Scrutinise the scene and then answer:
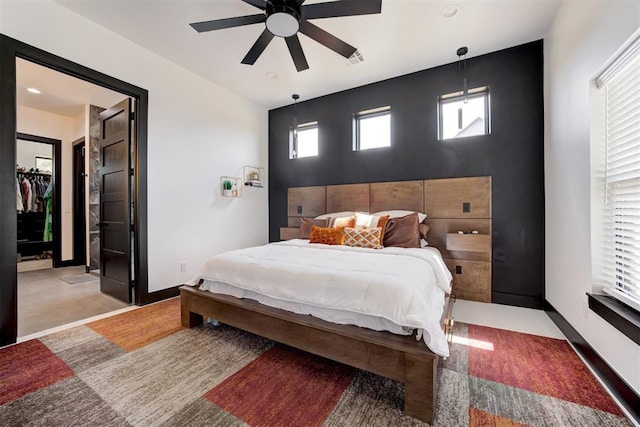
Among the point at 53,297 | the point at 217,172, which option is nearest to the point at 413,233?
the point at 217,172

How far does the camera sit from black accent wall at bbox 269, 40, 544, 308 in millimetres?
2959

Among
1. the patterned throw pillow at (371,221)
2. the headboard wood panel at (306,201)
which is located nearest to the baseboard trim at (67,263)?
the headboard wood panel at (306,201)

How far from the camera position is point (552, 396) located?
4.96 ft

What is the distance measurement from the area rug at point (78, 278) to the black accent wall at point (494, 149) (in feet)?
14.0

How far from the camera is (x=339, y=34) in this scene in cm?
279

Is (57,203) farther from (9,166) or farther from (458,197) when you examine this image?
(458,197)

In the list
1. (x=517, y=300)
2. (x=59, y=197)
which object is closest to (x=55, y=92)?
(x=59, y=197)

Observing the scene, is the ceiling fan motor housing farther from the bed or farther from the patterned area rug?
the patterned area rug

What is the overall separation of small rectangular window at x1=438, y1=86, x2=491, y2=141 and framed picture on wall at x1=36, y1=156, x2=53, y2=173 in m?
7.93

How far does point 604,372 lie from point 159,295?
4.06m

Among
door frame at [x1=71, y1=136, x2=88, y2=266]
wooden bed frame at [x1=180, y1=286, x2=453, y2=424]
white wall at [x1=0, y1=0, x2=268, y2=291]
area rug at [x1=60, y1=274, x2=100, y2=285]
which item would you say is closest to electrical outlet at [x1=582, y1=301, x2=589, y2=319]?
wooden bed frame at [x1=180, y1=286, x2=453, y2=424]

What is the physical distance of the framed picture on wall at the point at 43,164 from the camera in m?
5.64

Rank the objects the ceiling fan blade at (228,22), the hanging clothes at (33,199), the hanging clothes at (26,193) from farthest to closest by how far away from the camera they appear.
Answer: the hanging clothes at (33,199) → the hanging clothes at (26,193) → the ceiling fan blade at (228,22)

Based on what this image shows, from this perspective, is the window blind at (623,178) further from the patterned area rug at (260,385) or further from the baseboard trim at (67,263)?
the baseboard trim at (67,263)
